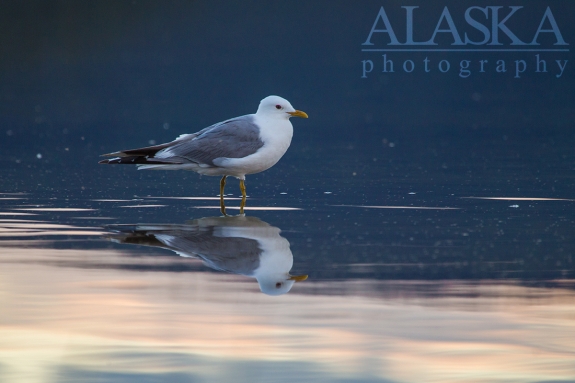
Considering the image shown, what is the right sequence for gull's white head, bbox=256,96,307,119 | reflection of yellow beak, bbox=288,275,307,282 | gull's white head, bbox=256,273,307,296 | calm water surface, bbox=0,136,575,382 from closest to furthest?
1. calm water surface, bbox=0,136,575,382
2. gull's white head, bbox=256,273,307,296
3. reflection of yellow beak, bbox=288,275,307,282
4. gull's white head, bbox=256,96,307,119

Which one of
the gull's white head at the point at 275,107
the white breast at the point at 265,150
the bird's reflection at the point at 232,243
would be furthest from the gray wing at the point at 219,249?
the gull's white head at the point at 275,107

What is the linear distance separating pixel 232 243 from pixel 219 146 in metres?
2.12

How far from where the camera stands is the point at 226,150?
7977mm

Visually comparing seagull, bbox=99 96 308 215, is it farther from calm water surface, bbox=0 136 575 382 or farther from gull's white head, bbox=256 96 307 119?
calm water surface, bbox=0 136 575 382

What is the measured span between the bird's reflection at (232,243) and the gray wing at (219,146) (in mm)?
749

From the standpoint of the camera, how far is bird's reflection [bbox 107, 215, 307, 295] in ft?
17.0

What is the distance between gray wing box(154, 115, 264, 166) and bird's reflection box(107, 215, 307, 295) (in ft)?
2.46

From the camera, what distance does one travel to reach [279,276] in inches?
203

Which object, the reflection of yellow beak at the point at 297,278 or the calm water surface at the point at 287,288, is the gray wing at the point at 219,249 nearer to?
the calm water surface at the point at 287,288

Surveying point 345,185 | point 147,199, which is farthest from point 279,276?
point 345,185

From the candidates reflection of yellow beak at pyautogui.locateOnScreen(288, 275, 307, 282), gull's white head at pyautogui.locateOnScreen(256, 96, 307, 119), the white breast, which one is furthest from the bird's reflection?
gull's white head at pyautogui.locateOnScreen(256, 96, 307, 119)

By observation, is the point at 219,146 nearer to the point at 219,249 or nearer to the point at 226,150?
the point at 226,150

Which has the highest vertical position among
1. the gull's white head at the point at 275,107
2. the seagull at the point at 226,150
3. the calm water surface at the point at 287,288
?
the gull's white head at the point at 275,107

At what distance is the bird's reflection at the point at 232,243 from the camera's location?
519cm
